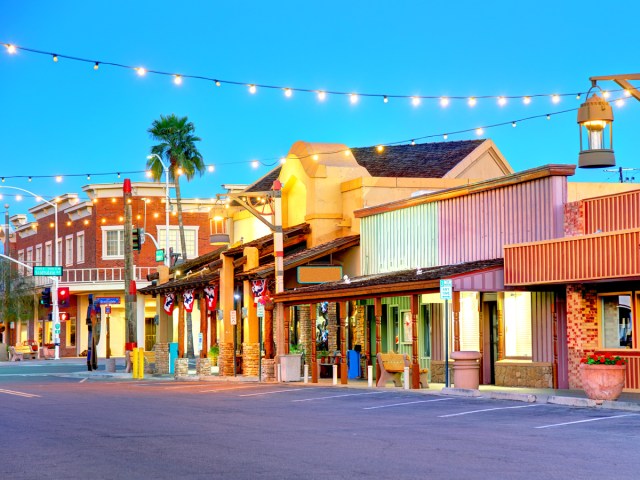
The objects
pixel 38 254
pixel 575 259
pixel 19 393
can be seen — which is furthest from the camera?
pixel 38 254

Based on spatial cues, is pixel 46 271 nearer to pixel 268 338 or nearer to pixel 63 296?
pixel 63 296

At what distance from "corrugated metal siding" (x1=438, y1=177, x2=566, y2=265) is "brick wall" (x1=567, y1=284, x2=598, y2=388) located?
1569mm

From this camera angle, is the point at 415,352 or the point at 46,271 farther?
the point at 46,271

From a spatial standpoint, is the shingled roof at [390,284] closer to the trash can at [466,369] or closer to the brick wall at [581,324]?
the trash can at [466,369]

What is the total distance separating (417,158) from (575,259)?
26889 millimetres

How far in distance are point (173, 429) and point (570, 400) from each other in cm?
900

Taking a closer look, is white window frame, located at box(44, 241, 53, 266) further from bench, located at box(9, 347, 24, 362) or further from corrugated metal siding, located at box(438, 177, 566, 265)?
corrugated metal siding, located at box(438, 177, 566, 265)

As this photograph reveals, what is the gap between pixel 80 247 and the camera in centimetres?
8081

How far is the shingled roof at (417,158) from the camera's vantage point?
5088 centimetres

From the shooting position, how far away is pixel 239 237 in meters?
52.3

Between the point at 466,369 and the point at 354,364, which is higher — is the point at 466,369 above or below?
above

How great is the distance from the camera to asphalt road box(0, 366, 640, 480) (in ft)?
45.3

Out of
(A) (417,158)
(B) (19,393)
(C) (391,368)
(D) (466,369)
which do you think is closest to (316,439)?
(D) (466,369)

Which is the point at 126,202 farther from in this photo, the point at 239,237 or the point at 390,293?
the point at 390,293
